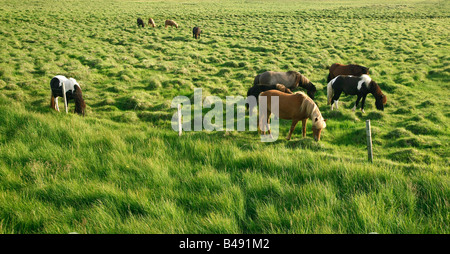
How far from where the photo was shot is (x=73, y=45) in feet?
70.9

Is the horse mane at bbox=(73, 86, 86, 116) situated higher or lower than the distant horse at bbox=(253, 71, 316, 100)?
lower

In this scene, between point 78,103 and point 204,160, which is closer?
point 204,160

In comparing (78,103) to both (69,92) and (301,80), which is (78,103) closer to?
(69,92)

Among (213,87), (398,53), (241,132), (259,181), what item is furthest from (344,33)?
(259,181)

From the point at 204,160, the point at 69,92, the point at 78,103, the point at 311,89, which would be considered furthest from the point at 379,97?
the point at 69,92

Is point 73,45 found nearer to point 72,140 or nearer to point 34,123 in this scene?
point 34,123

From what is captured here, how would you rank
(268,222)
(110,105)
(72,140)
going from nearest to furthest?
(268,222) < (72,140) < (110,105)

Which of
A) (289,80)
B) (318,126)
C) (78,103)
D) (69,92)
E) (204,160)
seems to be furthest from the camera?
(289,80)

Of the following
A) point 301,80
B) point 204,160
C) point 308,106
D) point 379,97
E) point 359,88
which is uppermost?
point 301,80

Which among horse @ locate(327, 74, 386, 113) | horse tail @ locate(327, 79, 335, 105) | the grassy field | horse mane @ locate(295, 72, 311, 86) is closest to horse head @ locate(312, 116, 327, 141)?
the grassy field

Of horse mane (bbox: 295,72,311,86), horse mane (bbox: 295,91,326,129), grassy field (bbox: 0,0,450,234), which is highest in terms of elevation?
horse mane (bbox: 295,72,311,86)

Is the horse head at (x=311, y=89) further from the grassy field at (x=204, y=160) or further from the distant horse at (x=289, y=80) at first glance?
the grassy field at (x=204, y=160)

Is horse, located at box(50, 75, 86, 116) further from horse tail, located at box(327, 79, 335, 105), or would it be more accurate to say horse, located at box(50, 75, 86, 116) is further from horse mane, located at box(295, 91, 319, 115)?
horse tail, located at box(327, 79, 335, 105)

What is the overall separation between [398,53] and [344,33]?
1043 cm
